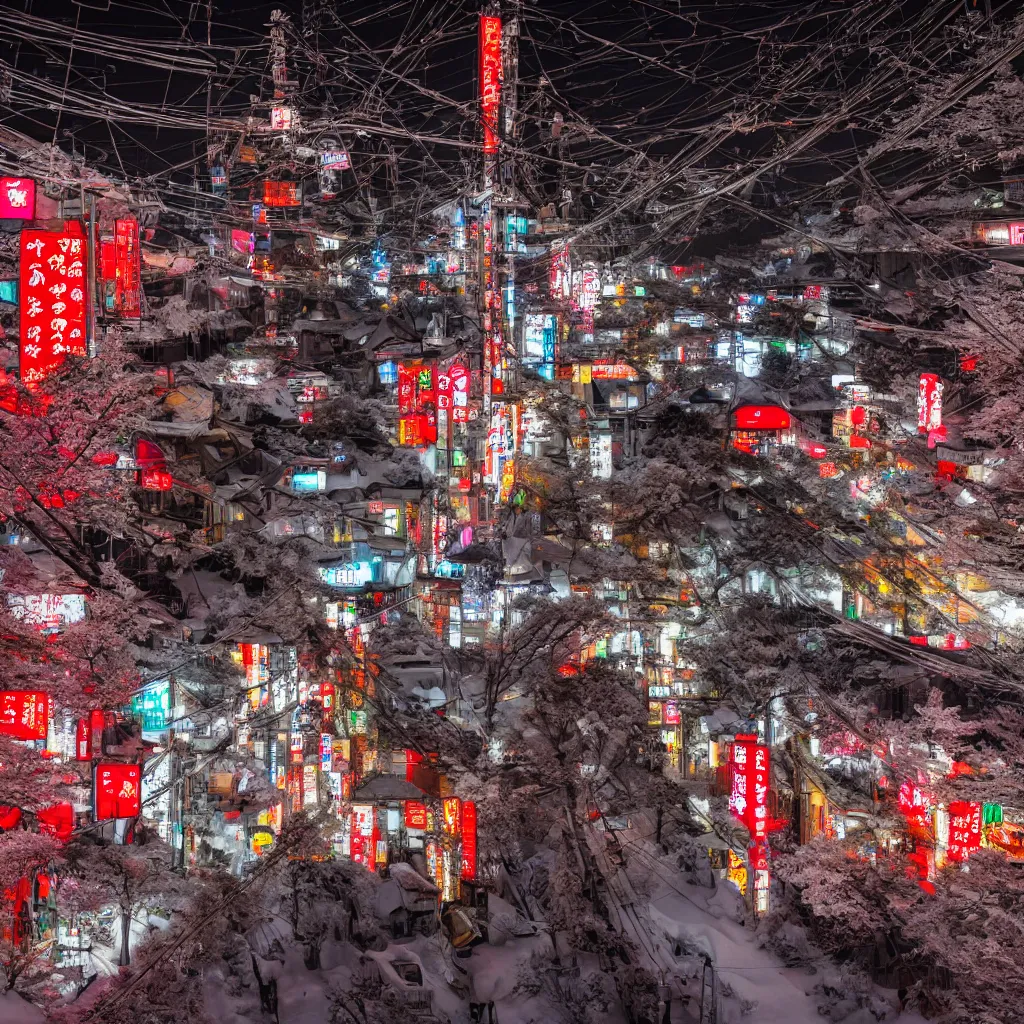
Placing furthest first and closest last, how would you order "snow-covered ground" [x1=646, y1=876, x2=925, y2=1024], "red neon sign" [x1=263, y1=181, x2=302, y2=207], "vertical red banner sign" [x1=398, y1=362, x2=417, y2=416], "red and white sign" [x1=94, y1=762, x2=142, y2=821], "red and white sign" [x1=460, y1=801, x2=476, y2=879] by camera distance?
"red neon sign" [x1=263, y1=181, x2=302, y2=207] < "vertical red banner sign" [x1=398, y1=362, x2=417, y2=416] < "red and white sign" [x1=460, y1=801, x2=476, y2=879] < "snow-covered ground" [x1=646, y1=876, x2=925, y2=1024] < "red and white sign" [x1=94, y1=762, x2=142, y2=821]

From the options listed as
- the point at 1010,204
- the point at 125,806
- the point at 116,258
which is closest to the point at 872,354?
the point at 1010,204

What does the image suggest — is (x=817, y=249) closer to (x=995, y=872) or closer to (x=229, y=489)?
(x=229, y=489)

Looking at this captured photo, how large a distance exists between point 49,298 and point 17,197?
106 centimetres

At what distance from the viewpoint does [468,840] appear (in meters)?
14.9

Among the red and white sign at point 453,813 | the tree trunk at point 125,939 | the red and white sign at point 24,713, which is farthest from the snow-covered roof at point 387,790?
the red and white sign at point 24,713

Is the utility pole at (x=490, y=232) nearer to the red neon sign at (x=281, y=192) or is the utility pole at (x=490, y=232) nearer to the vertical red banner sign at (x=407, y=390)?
the vertical red banner sign at (x=407, y=390)

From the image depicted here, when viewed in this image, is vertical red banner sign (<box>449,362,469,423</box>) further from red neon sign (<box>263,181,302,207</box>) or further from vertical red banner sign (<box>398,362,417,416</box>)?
red neon sign (<box>263,181,302,207</box>)

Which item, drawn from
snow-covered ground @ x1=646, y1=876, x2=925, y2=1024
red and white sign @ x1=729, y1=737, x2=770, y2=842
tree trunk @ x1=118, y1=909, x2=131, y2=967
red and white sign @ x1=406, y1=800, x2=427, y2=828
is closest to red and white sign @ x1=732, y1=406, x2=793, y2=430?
red and white sign @ x1=729, y1=737, x2=770, y2=842

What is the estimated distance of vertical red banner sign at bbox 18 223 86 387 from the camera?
9500 mm

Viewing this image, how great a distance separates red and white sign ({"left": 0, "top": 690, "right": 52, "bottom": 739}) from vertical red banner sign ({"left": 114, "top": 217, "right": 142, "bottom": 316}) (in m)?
5.38

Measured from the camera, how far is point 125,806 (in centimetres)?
1057

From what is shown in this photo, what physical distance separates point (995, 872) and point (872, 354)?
1692 centimetres

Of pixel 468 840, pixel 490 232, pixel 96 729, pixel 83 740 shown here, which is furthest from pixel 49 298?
pixel 490 232

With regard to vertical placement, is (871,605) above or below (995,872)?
above
